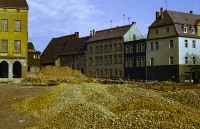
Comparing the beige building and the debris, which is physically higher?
the beige building

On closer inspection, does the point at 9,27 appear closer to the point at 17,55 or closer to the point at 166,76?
the point at 17,55

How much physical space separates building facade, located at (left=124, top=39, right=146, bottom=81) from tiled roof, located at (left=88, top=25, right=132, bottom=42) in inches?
139

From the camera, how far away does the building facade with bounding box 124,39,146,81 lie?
227 ft

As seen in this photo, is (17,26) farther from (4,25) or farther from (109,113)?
(109,113)

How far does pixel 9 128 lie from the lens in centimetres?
1650

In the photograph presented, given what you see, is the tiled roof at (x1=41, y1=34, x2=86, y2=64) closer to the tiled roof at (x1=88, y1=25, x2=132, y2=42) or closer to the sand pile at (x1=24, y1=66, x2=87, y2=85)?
the tiled roof at (x1=88, y1=25, x2=132, y2=42)

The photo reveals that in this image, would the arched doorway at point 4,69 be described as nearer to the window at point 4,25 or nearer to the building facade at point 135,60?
the window at point 4,25

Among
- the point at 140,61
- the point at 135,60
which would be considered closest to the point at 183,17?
the point at 140,61

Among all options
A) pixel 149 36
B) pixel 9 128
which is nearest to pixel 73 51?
pixel 149 36

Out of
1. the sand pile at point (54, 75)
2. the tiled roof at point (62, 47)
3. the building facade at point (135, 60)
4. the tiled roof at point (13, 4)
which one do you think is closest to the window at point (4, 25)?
the tiled roof at point (13, 4)

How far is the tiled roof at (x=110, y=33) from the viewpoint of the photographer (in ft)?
251

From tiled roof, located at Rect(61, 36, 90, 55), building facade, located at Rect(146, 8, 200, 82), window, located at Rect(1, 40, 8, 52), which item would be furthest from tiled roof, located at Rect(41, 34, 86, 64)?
window, located at Rect(1, 40, 8, 52)

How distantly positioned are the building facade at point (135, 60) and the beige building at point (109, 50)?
162 centimetres

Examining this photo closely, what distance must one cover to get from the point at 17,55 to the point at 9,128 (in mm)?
36181
